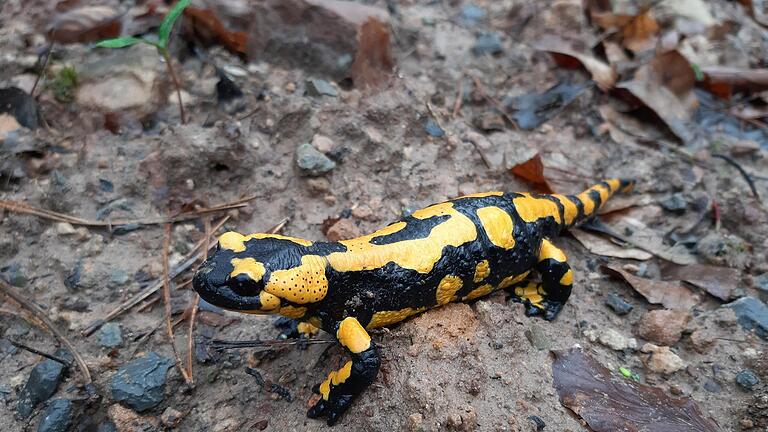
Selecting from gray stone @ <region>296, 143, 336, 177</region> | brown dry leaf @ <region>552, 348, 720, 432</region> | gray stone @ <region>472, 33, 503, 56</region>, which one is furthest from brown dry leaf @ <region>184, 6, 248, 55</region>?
brown dry leaf @ <region>552, 348, 720, 432</region>

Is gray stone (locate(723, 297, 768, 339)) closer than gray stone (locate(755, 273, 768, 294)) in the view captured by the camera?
Yes

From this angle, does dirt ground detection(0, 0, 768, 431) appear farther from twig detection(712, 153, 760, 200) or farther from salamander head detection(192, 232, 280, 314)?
salamander head detection(192, 232, 280, 314)

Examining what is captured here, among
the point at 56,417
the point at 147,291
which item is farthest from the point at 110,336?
the point at 56,417

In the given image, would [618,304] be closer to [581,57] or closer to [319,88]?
[581,57]

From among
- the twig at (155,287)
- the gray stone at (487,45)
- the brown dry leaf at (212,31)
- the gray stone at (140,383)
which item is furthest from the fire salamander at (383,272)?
the brown dry leaf at (212,31)

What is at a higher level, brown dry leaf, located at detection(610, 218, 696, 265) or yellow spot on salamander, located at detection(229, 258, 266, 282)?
yellow spot on salamander, located at detection(229, 258, 266, 282)

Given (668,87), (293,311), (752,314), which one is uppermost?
(668,87)

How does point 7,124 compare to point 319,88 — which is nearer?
point 7,124
